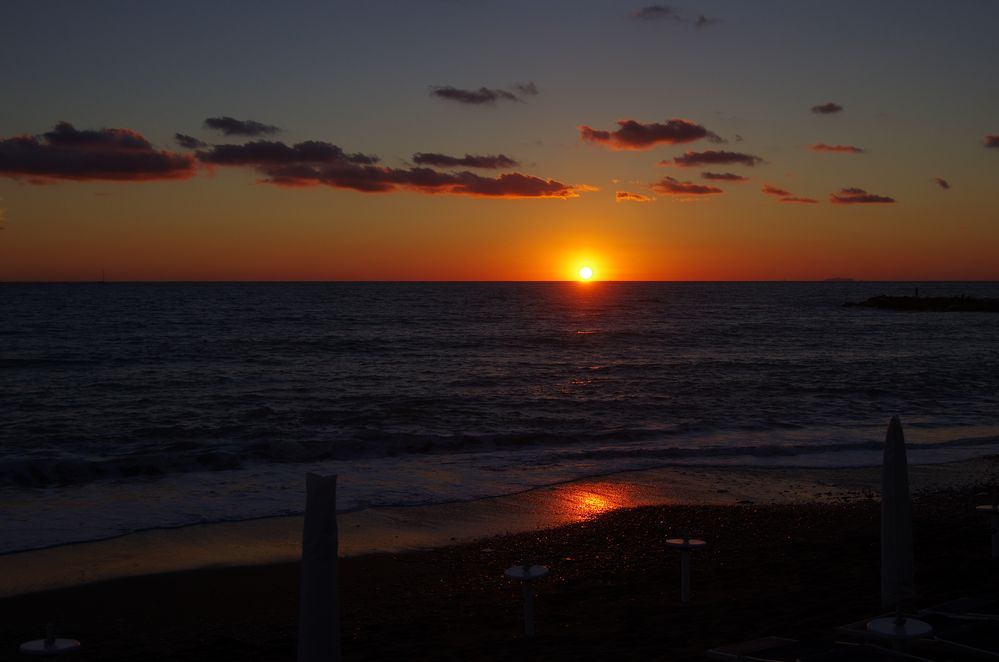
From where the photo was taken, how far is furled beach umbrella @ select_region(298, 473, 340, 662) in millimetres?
5578

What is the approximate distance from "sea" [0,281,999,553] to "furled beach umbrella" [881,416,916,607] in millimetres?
8658

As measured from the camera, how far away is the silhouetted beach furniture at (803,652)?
5.26 meters

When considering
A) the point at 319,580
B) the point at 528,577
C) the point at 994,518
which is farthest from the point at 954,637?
the point at 319,580

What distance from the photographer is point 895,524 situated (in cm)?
718

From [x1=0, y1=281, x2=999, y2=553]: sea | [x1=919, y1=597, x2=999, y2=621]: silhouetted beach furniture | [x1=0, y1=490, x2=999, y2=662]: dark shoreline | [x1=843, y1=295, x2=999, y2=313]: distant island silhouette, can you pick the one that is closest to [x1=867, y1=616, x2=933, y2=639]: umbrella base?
[x1=919, y1=597, x2=999, y2=621]: silhouetted beach furniture

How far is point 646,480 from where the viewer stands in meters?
16.2

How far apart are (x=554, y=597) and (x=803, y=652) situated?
3787 mm

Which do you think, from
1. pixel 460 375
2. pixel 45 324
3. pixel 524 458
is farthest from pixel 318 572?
pixel 45 324

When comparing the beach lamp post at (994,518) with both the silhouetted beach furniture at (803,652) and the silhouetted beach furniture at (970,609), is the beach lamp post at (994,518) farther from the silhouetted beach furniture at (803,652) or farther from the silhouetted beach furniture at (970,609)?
the silhouetted beach furniture at (803,652)

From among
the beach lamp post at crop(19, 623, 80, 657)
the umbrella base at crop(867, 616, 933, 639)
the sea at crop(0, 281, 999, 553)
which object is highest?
the umbrella base at crop(867, 616, 933, 639)

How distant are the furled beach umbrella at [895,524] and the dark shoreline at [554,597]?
2.04 feet

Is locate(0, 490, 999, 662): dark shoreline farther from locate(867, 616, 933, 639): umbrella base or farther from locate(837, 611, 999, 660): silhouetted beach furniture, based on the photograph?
locate(867, 616, 933, 639): umbrella base

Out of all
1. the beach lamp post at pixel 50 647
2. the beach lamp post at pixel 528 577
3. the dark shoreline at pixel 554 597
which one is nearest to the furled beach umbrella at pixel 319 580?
the beach lamp post at pixel 50 647

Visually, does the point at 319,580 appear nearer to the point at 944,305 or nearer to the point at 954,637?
the point at 954,637
